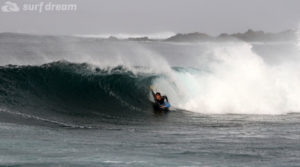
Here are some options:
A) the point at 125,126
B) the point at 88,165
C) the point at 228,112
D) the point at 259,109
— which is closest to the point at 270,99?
the point at 259,109

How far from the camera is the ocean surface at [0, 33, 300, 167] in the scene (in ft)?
38.7

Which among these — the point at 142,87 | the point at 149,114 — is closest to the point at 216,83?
the point at 142,87

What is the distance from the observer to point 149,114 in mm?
19984

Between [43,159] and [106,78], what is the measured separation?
14046mm

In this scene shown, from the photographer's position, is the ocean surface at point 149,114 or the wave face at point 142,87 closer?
the ocean surface at point 149,114

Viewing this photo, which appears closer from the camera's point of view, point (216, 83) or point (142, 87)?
point (142, 87)

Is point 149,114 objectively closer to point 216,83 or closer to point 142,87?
point 142,87

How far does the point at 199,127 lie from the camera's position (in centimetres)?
1669

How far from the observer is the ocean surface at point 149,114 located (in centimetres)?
1179

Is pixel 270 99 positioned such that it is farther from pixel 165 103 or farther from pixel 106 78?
pixel 106 78

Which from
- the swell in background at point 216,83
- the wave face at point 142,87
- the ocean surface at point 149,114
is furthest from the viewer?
the swell in background at point 216,83

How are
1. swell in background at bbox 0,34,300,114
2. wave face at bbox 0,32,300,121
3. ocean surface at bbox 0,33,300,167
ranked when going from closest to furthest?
ocean surface at bbox 0,33,300,167, wave face at bbox 0,32,300,121, swell in background at bbox 0,34,300,114

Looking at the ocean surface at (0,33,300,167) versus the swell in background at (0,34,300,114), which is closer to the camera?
the ocean surface at (0,33,300,167)

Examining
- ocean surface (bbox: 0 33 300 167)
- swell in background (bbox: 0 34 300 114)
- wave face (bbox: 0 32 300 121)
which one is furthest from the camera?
swell in background (bbox: 0 34 300 114)
